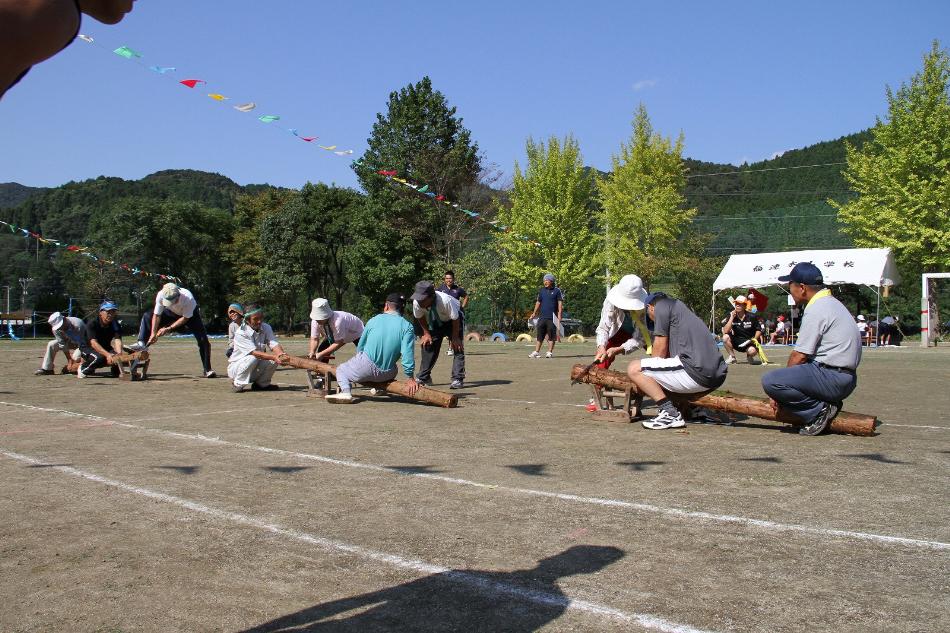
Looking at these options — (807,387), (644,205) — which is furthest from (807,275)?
(644,205)

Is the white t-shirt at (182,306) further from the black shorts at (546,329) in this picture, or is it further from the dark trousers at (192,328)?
the black shorts at (546,329)

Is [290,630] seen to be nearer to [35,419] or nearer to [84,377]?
[35,419]

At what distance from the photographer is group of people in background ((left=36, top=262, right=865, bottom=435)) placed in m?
7.47

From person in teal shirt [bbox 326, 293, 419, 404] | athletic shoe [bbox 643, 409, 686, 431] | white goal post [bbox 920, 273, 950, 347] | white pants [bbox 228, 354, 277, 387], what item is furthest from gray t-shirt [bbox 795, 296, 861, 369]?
white goal post [bbox 920, 273, 950, 347]

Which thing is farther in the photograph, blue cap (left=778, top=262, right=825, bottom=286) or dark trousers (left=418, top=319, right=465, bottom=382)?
dark trousers (left=418, top=319, right=465, bottom=382)

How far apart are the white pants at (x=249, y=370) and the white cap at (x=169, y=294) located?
101 inches

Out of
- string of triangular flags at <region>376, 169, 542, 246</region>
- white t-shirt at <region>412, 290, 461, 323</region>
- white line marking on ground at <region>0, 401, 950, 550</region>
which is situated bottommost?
white line marking on ground at <region>0, 401, 950, 550</region>

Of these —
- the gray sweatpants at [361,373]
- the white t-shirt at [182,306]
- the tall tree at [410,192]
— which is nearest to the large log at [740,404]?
the gray sweatpants at [361,373]

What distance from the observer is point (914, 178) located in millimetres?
34219

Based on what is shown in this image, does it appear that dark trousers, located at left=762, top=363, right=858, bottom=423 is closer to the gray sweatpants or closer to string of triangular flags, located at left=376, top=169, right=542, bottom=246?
the gray sweatpants

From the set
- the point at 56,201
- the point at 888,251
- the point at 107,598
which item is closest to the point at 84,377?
the point at 107,598

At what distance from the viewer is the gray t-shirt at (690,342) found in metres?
8.00

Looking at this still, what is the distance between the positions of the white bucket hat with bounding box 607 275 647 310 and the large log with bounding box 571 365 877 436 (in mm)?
777

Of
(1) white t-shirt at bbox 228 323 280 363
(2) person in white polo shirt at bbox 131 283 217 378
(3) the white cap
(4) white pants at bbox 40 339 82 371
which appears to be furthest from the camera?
(4) white pants at bbox 40 339 82 371
